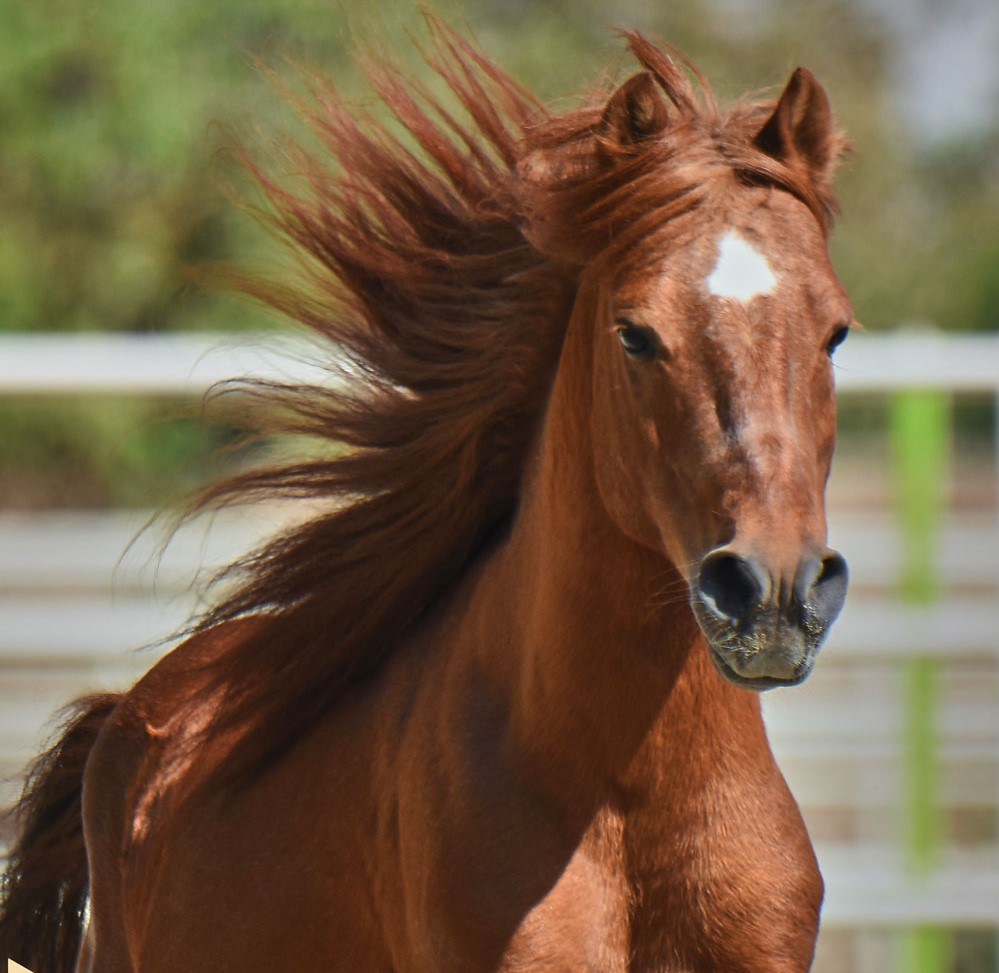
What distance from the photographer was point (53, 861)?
→ 2.91 m

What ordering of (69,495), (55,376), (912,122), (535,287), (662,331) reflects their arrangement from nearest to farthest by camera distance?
(662,331), (535,287), (55,376), (69,495), (912,122)

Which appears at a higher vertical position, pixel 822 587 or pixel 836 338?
pixel 836 338

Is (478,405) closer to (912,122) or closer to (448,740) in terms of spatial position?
(448,740)

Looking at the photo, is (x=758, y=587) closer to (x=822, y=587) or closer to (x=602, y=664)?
(x=822, y=587)

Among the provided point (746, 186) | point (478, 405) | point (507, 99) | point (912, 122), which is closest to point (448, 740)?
point (478, 405)

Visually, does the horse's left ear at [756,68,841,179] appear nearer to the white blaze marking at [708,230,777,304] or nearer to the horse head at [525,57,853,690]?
the horse head at [525,57,853,690]

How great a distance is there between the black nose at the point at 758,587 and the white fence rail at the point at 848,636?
2.44 meters

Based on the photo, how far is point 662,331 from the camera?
1.83 metres

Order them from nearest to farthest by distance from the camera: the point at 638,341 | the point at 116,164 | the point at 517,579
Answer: the point at 638,341
the point at 517,579
the point at 116,164

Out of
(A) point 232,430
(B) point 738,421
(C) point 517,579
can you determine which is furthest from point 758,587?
(A) point 232,430

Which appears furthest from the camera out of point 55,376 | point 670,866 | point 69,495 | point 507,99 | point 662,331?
point 69,495

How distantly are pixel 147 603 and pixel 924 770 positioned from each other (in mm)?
2176

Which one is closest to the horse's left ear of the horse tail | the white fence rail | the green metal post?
the horse tail

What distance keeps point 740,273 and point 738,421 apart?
0.17 meters
